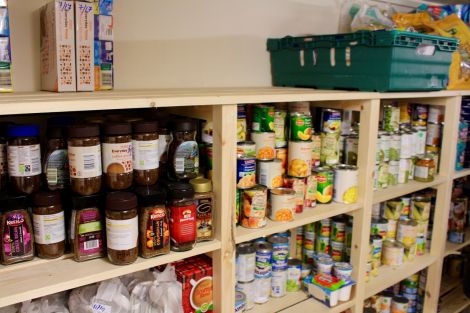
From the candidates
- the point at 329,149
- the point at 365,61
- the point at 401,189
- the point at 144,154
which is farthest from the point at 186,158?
the point at 401,189

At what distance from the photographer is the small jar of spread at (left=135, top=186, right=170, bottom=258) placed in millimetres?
1021

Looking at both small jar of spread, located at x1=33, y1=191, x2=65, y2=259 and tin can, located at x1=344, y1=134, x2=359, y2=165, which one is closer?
small jar of spread, located at x1=33, y1=191, x2=65, y2=259

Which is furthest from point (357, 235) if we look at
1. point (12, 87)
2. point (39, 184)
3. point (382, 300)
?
point (12, 87)

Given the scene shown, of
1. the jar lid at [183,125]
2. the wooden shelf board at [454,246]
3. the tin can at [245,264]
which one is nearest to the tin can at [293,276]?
the tin can at [245,264]

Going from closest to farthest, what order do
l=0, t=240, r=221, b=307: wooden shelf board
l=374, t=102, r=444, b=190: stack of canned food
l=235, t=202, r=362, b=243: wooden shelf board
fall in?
l=0, t=240, r=221, b=307: wooden shelf board, l=235, t=202, r=362, b=243: wooden shelf board, l=374, t=102, r=444, b=190: stack of canned food

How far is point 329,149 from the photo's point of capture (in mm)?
1561

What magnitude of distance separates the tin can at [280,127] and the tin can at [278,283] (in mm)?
430

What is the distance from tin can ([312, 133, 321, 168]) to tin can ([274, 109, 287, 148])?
15 cm

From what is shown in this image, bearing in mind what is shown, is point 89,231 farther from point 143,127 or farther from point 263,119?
point 263,119

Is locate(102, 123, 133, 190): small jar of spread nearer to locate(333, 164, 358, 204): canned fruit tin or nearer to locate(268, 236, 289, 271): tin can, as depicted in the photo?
locate(268, 236, 289, 271): tin can

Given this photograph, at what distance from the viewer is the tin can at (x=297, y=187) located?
4.67 feet

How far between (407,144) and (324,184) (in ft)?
1.73

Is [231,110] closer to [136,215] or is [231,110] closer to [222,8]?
[136,215]

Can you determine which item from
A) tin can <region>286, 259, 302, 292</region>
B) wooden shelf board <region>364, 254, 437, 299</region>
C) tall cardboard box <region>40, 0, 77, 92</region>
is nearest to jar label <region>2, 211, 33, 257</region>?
tall cardboard box <region>40, 0, 77, 92</region>
